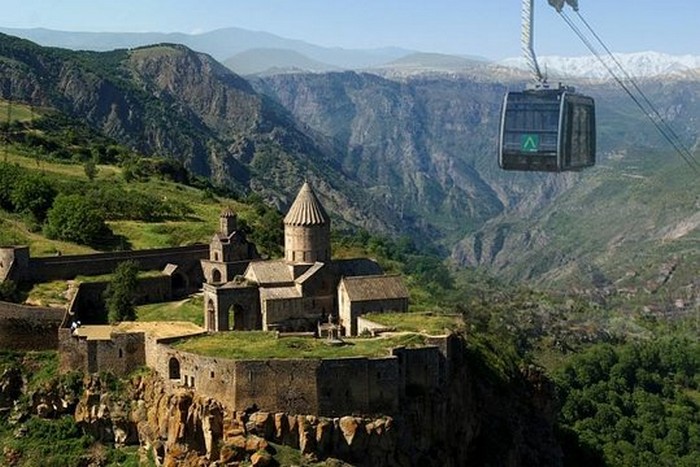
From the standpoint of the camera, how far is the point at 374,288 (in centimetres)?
4881

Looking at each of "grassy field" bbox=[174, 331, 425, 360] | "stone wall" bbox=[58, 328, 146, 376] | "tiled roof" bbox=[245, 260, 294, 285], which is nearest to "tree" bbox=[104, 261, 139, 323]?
"stone wall" bbox=[58, 328, 146, 376]

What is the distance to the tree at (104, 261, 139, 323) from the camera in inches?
1996

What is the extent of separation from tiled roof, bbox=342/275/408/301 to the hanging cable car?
1331cm

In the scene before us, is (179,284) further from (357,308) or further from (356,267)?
(357,308)

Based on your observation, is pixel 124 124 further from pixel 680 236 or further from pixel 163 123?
pixel 680 236

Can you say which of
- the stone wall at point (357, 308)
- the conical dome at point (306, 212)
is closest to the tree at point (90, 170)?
the conical dome at point (306, 212)

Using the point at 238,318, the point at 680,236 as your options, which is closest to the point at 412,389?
the point at 238,318

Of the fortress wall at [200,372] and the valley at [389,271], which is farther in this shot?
the valley at [389,271]

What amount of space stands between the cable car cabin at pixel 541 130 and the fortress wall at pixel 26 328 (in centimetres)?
2249

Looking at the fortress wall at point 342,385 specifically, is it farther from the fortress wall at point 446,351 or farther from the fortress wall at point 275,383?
the fortress wall at point 446,351

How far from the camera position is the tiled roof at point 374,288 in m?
48.0

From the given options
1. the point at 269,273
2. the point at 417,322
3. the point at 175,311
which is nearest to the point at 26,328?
the point at 175,311

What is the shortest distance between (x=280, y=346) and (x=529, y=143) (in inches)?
514

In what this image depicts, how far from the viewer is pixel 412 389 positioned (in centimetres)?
4231
